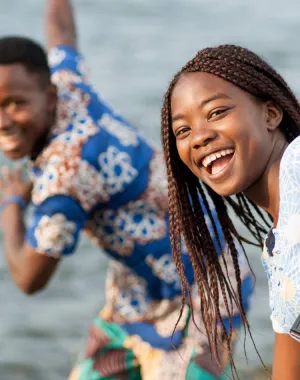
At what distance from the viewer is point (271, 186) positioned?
2939mm

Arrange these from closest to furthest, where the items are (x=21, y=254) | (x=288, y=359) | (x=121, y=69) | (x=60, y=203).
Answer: (x=288, y=359)
(x=60, y=203)
(x=21, y=254)
(x=121, y=69)

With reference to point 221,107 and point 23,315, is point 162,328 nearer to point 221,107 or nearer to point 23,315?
point 221,107

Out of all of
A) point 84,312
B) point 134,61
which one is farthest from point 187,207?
point 134,61

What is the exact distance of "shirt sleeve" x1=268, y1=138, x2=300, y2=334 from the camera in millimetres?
2703

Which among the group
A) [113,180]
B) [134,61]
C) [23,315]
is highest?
[134,61]

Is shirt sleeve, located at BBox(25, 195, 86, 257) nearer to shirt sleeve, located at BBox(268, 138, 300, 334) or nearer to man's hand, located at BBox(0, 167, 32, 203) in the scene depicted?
man's hand, located at BBox(0, 167, 32, 203)

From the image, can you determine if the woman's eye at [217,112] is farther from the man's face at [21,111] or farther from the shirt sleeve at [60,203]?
the man's face at [21,111]

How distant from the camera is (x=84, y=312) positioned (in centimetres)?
693

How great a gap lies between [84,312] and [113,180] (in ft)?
8.97

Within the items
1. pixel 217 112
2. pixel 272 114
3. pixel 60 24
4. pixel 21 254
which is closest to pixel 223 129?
pixel 217 112

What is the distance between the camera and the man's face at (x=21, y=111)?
4371 mm

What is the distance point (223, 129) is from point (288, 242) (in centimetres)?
36

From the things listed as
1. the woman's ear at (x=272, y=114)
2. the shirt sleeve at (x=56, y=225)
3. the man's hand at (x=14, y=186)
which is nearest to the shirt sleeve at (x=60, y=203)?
the shirt sleeve at (x=56, y=225)

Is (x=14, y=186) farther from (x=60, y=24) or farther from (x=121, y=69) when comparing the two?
(x=121, y=69)
